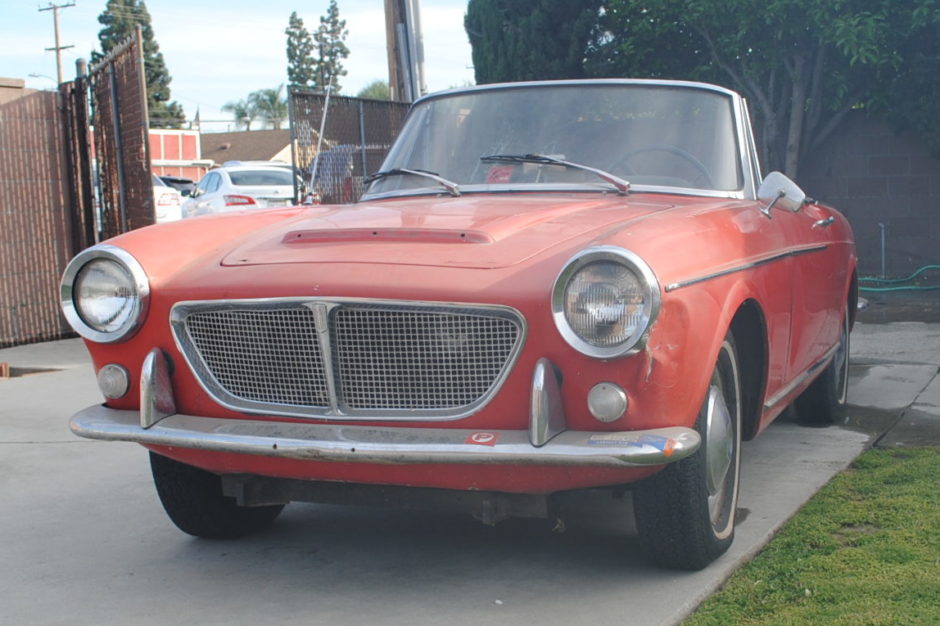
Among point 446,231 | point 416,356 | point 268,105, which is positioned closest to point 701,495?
point 416,356

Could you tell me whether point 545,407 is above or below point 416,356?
below

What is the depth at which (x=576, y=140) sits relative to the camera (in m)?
4.52

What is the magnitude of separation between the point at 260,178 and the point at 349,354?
16.1 metres

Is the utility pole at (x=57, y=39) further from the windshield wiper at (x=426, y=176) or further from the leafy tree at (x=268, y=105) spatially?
the windshield wiper at (x=426, y=176)

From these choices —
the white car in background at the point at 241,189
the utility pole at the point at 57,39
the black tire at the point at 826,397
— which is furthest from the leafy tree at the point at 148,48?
the black tire at the point at 826,397

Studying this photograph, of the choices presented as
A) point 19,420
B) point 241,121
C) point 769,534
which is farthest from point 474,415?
point 241,121

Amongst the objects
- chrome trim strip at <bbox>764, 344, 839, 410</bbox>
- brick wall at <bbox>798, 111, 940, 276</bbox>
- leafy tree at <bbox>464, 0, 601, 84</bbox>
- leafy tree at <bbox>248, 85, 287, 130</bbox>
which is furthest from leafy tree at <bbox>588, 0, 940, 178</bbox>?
leafy tree at <bbox>248, 85, 287, 130</bbox>

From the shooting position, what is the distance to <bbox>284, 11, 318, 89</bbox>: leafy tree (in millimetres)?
81500

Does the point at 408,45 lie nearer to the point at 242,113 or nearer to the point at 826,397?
the point at 826,397

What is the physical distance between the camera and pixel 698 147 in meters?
4.51

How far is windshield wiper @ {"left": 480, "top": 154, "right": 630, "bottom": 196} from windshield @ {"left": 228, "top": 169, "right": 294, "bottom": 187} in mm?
14357

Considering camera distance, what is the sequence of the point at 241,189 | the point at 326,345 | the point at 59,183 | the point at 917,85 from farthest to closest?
1. the point at 241,189
2. the point at 917,85
3. the point at 59,183
4. the point at 326,345

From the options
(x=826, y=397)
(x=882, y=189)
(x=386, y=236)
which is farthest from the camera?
(x=882, y=189)

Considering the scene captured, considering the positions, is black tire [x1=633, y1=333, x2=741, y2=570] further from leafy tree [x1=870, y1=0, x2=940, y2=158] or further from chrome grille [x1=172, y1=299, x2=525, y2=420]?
leafy tree [x1=870, y1=0, x2=940, y2=158]
